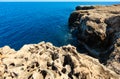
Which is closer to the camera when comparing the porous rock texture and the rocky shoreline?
the porous rock texture

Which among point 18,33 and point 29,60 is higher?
point 29,60

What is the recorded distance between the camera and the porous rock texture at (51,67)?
80.6 ft

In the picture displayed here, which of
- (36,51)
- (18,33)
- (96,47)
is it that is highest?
(36,51)

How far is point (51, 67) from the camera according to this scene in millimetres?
26891

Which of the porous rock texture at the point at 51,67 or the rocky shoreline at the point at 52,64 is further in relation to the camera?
the rocky shoreline at the point at 52,64

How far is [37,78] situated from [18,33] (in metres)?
68.2

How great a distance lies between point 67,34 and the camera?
84875mm

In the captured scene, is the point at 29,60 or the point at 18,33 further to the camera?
the point at 18,33

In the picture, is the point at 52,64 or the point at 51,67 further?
the point at 52,64

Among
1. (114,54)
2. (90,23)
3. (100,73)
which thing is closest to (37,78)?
(100,73)

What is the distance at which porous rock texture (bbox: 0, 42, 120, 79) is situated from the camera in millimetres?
24578

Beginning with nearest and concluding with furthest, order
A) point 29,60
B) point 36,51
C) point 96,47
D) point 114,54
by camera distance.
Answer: point 29,60 → point 36,51 → point 114,54 → point 96,47

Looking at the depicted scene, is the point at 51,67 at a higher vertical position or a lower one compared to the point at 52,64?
lower

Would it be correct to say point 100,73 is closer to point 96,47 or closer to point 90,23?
point 96,47
